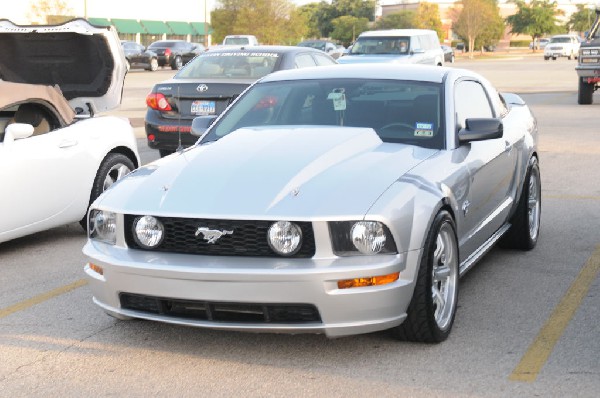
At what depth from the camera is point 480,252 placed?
22.0ft

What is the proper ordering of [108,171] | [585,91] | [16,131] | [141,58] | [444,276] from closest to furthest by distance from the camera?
[444,276] → [16,131] → [108,171] → [585,91] → [141,58]

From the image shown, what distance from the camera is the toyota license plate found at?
12531 mm

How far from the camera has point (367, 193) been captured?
5.27 meters

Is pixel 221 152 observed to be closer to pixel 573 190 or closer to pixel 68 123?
pixel 68 123

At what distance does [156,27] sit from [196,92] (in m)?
73.7

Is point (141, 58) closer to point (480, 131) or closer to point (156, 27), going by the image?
point (156, 27)

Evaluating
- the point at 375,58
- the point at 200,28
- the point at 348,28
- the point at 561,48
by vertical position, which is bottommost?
the point at 348,28

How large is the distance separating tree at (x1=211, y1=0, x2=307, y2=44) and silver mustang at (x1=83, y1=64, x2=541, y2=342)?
71076mm

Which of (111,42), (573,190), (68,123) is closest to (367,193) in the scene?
(68,123)

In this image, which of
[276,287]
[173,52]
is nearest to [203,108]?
[276,287]

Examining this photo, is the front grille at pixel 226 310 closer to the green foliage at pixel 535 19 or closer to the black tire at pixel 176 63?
the black tire at pixel 176 63

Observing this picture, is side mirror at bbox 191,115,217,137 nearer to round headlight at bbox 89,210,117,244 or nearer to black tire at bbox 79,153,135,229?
round headlight at bbox 89,210,117,244

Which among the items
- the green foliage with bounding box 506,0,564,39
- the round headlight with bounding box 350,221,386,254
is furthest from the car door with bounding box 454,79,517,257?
the green foliage with bounding box 506,0,564,39

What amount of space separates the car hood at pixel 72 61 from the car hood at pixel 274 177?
334cm
